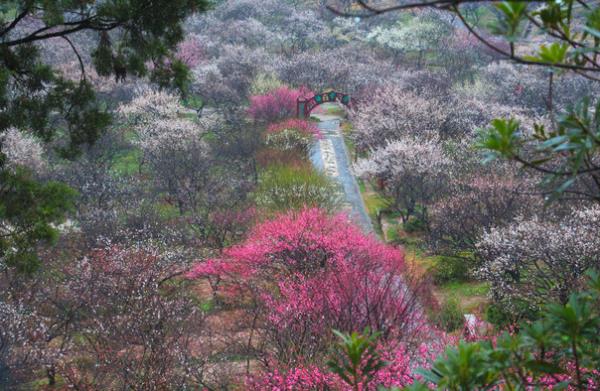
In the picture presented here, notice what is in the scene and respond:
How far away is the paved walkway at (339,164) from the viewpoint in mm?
28663

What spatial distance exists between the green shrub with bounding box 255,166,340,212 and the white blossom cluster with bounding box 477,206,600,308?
7.72 m

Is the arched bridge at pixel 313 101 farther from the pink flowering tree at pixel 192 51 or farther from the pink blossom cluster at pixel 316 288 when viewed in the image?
the pink blossom cluster at pixel 316 288

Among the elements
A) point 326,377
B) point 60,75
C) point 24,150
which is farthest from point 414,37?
point 326,377

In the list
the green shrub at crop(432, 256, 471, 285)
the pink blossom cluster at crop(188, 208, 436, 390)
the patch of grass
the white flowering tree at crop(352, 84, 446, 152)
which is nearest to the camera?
the pink blossom cluster at crop(188, 208, 436, 390)

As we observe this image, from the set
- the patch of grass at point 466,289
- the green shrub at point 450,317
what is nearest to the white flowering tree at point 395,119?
the patch of grass at point 466,289

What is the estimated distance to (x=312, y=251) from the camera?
1805cm

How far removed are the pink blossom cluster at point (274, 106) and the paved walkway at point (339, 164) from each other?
339 centimetres

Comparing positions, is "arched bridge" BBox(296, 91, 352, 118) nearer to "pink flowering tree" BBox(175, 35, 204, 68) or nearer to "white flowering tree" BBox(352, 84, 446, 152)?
"white flowering tree" BBox(352, 84, 446, 152)

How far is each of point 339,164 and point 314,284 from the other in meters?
22.9

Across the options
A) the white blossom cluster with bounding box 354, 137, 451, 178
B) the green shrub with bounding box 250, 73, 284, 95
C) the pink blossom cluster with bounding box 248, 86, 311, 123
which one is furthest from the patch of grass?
the green shrub with bounding box 250, 73, 284, 95

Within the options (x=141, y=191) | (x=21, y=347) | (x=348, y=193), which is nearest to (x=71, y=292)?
(x=21, y=347)

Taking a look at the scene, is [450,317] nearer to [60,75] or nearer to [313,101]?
[60,75]

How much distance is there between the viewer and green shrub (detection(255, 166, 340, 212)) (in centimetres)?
2402

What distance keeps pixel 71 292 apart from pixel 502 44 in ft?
181
